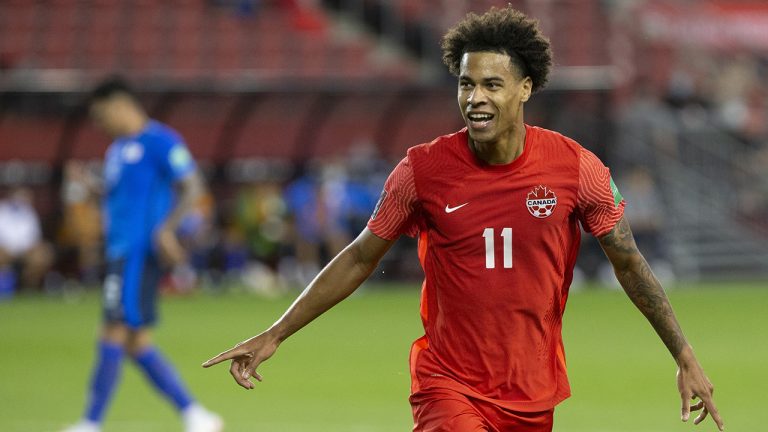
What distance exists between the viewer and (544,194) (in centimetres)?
541

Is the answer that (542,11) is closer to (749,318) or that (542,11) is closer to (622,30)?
(622,30)

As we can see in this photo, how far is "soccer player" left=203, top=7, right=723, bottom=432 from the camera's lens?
540 cm

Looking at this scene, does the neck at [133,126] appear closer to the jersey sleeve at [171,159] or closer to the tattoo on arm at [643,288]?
the jersey sleeve at [171,159]

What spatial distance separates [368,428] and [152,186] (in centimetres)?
236

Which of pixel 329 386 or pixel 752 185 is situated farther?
pixel 752 185

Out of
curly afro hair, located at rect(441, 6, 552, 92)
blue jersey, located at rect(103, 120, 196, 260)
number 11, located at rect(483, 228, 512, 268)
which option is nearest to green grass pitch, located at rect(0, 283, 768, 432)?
blue jersey, located at rect(103, 120, 196, 260)

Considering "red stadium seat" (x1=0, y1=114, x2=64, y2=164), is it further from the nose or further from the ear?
the nose

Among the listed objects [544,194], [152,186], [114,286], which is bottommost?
[114,286]

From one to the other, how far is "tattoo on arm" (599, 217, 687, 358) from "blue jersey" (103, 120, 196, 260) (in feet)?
16.7

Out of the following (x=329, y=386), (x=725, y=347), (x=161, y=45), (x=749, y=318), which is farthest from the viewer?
(x=161, y=45)

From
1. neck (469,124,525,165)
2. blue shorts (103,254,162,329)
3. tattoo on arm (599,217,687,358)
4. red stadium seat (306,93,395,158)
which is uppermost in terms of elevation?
neck (469,124,525,165)

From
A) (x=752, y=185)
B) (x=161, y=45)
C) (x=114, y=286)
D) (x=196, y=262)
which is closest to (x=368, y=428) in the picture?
(x=114, y=286)

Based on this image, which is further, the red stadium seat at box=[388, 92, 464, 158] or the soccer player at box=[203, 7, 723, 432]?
the red stadium seat at box=[388, 92, 464, 158]

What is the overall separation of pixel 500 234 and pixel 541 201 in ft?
0.67
